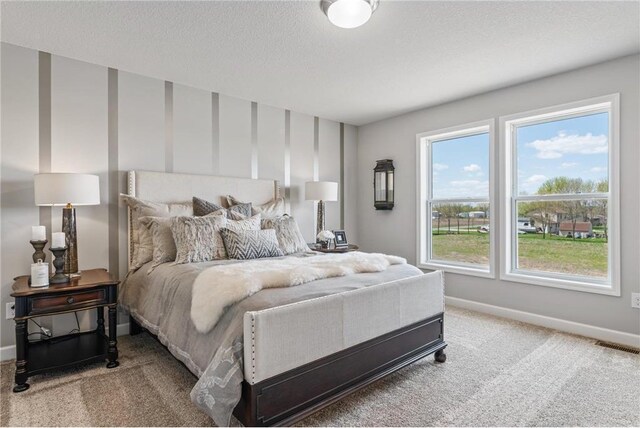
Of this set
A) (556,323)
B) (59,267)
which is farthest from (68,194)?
(556,323)

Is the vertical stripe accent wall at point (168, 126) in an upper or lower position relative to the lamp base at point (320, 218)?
upper

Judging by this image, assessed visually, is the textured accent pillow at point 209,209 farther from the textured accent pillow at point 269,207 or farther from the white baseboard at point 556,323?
the white baseboard at point 556,323

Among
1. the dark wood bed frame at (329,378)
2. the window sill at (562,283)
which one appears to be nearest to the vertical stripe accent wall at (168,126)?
the dark wood bed frame at (329,378)

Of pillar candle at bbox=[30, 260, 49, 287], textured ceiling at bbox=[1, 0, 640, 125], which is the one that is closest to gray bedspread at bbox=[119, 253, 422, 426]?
pillar candle at bbox=[30, 260, 49, 287]

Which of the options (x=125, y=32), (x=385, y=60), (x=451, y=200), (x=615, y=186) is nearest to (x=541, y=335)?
(x=615, y=186)

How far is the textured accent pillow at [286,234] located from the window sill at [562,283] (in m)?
2.26

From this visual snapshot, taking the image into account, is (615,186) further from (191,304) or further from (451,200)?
(191,304)

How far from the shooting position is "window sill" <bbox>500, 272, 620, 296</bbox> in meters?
3.03

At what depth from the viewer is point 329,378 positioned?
73.6 inches

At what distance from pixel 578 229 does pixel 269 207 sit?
3.21 metres

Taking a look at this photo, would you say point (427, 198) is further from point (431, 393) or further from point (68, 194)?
point (68, 194)

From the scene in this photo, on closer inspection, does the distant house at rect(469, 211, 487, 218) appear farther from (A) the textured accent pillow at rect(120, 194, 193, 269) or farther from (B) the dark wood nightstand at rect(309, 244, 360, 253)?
(A) the textured accent pillow at rect(120, 194, 193, 269)

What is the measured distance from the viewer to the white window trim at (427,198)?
3807 millimetres

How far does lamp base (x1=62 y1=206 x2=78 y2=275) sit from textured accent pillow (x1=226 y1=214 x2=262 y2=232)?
3.79 feet
